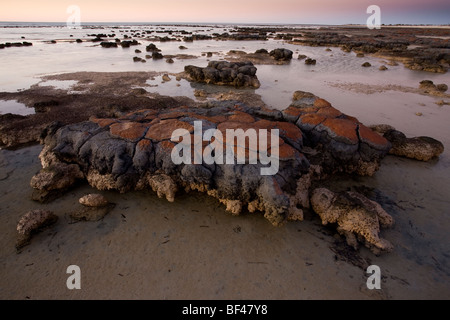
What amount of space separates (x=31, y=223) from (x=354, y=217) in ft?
21.1

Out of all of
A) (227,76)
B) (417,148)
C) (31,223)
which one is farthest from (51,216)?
(227,76)

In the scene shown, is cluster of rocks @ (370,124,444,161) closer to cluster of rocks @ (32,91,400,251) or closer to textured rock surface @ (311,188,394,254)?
cluster of rocks @ (32,91,400,251)

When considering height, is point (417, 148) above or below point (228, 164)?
below

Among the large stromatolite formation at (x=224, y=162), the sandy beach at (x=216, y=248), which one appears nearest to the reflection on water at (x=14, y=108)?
the sandy beach at (x=216, y=248)

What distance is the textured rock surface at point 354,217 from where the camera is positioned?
4.29 metres

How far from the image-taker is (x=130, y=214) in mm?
4926

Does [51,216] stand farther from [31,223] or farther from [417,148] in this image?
[417,148]

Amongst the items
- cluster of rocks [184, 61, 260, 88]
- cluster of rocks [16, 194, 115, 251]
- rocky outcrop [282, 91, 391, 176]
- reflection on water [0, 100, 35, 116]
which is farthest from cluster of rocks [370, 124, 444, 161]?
reflection on water [0, 100, 35, 116]

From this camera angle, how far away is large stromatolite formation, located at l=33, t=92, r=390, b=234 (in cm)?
474

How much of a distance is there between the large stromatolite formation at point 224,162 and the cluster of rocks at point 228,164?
2 cm

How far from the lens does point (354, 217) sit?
14.7ft

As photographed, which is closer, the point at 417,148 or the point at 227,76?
the point at 417,148

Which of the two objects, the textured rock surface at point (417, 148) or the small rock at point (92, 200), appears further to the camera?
the textured rock surface at point (417, 148)

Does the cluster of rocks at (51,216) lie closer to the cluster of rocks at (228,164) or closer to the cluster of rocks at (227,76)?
the cluster of rocks at (228,164)
